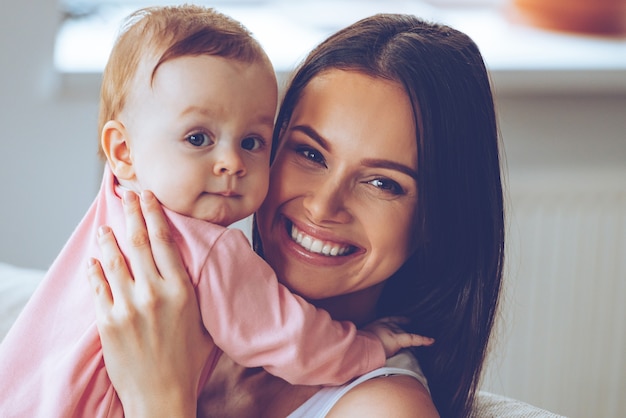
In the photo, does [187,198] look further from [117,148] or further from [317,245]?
[317,245]

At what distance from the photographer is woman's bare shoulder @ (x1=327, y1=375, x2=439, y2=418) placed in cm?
147

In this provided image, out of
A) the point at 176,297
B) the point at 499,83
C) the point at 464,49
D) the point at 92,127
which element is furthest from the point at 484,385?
the point at 176,297

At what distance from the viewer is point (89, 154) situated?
2.62 metres

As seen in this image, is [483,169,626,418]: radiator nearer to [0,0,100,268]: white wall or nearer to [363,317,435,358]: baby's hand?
[0,0,100,268]: white wall

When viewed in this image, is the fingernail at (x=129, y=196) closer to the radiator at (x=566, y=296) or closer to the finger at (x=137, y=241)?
the finger at (x=137, y=241)

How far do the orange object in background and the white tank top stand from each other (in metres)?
1.91

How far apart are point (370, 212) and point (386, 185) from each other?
0.15 feet

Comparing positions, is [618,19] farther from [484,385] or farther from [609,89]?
[484,385]

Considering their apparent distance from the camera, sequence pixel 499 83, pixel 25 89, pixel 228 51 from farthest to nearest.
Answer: pixel 499 83 < pixel 25 89 < pixel 228 51

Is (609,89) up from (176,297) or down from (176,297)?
down

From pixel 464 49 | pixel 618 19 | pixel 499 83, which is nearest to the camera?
pixel 464 49

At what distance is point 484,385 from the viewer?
3266 millimetres

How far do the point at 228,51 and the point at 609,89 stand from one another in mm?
1987

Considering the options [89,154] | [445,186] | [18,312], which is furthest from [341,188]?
[89,154]
